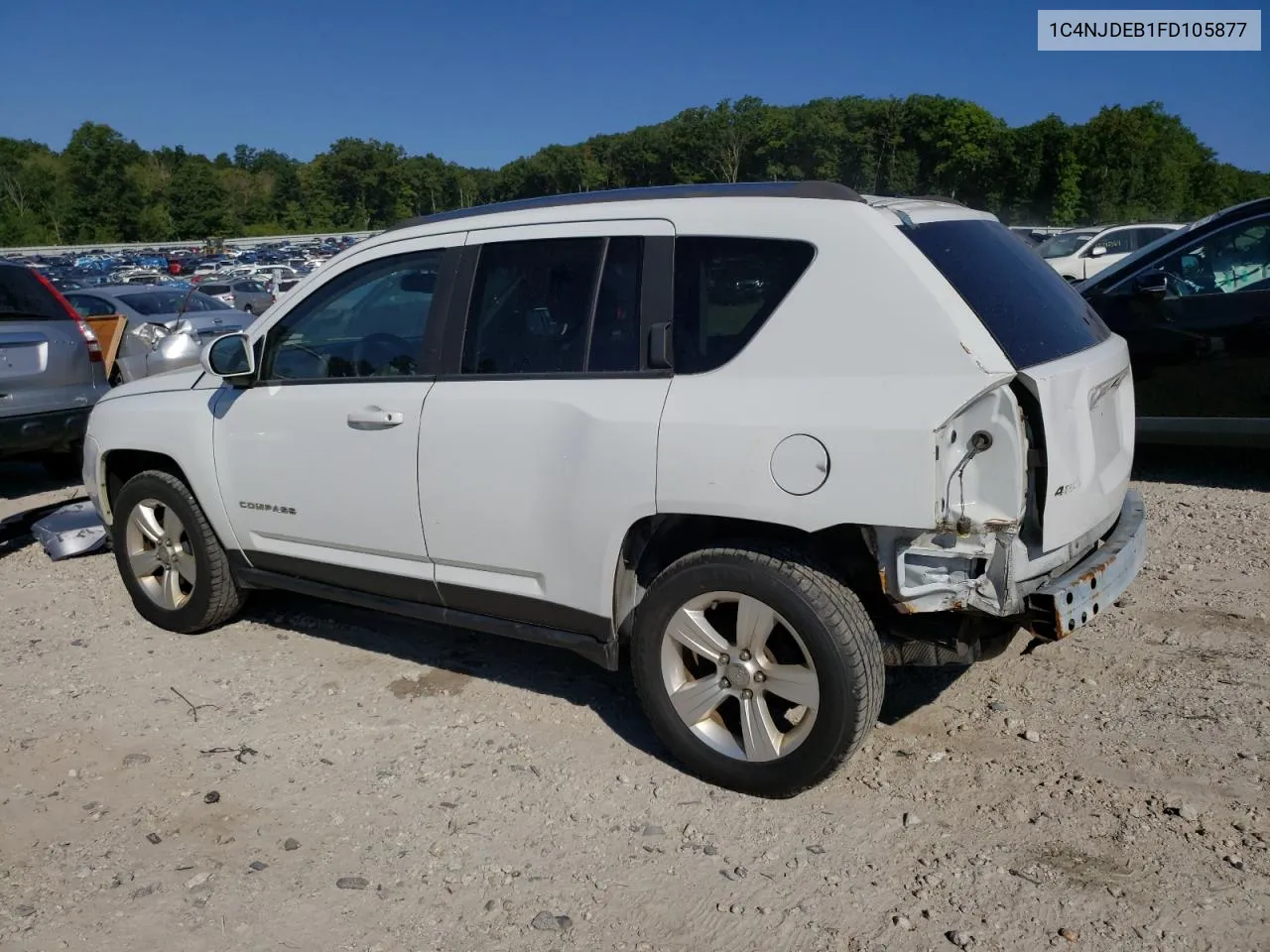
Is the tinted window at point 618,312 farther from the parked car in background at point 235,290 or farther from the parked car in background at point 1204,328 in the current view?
the parked car in background at point 235,290

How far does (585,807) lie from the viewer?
11.7 feet

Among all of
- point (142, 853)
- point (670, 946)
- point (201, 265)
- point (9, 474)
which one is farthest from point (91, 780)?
point (201, 265)

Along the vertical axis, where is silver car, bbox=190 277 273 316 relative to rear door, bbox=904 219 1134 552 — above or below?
above

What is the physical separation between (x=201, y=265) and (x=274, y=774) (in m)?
61.1

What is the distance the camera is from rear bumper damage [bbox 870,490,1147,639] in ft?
10.1

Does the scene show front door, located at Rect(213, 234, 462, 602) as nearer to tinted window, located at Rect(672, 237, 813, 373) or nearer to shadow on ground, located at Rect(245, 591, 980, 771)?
shadow on ground, located at Rect(245, 591, 980, 771)

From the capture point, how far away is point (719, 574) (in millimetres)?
3355

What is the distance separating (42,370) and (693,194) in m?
6.12

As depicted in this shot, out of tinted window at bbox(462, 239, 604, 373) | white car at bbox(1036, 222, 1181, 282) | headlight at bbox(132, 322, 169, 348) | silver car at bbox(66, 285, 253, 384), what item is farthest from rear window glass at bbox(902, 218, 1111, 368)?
white car at bbox(1036, 222, 1181, 282)

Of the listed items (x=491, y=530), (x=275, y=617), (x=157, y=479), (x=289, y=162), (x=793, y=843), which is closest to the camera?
(x=793, y=843)

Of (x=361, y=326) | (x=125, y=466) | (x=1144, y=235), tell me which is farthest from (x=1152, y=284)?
(x=1144, y=235)

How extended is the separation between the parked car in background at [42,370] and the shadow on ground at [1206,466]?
7714 mm

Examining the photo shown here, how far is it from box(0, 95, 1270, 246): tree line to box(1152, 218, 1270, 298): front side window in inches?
1982

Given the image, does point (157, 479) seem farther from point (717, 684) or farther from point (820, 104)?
point (820, 104)
